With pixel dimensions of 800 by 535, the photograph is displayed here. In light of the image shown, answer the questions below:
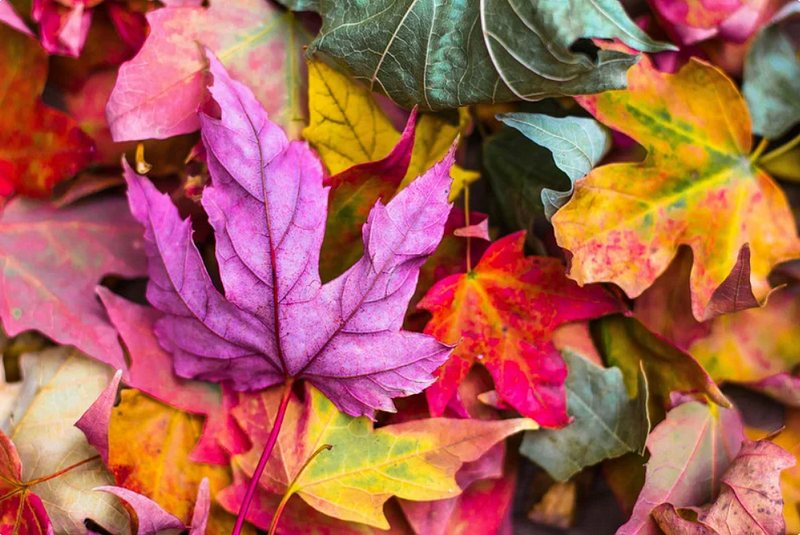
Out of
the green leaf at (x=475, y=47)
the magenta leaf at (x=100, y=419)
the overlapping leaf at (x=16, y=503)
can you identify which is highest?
the green leaf at (x=475, y=47)

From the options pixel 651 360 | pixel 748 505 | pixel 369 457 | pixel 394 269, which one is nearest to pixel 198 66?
pixel 394 269

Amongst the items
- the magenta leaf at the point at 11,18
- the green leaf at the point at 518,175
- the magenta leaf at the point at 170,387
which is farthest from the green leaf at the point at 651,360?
the magenta leaf at the point at 11,18

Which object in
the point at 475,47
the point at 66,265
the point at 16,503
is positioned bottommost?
the point at 16,503

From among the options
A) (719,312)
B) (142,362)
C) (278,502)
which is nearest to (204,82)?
(142,362)

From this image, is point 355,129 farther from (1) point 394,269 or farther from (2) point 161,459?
(2) point 161,459

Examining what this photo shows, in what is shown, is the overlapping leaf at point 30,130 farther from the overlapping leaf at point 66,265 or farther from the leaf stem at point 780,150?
the leaf stem at point 780,150

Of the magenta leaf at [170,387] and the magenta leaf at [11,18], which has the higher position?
the magenta leaf at [11,18]

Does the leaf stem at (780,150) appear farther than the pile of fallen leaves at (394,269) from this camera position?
Yes
